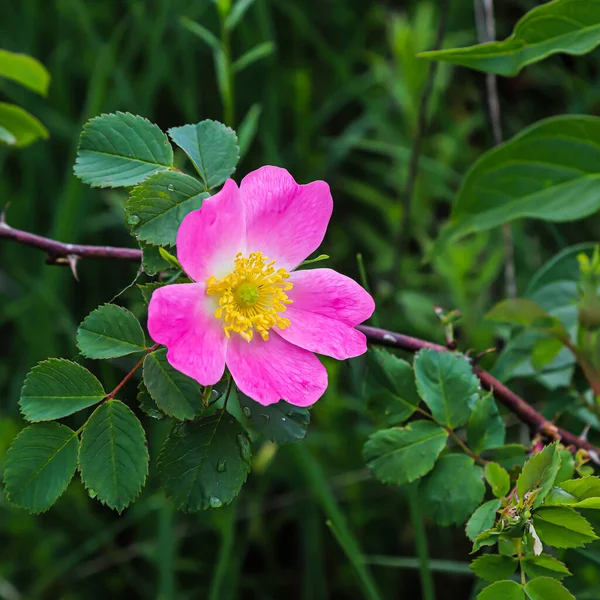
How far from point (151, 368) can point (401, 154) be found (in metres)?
1.21

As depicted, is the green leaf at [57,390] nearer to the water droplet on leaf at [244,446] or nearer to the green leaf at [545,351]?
the water droplet on leaf at [244,446]

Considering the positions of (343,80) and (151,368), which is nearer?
(151,368)

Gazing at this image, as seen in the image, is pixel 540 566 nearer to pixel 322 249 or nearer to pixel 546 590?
pixel 546 590

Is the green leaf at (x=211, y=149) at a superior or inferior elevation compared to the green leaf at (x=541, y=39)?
inferior

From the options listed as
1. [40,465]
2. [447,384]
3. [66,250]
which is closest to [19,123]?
[66,250]

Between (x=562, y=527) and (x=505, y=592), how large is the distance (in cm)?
8

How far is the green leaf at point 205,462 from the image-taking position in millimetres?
618

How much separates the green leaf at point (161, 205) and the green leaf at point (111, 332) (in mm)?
75

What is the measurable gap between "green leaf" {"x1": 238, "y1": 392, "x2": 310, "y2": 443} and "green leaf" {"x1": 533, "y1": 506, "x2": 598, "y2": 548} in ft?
0.73

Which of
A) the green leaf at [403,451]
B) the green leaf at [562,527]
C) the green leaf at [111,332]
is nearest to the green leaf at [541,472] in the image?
the green leaf at [562,527]

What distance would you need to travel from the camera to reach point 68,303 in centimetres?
179

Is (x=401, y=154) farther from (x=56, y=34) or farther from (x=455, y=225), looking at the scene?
(x=56, y=34)

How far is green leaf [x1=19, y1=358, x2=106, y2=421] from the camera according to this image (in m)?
0.63

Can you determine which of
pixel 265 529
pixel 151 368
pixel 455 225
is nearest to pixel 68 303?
pixel 265 529
